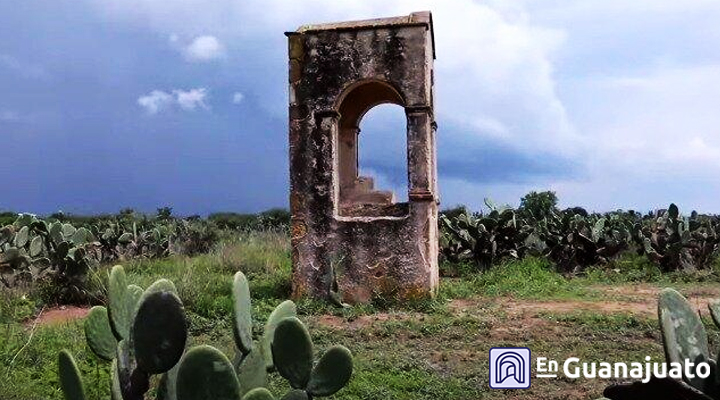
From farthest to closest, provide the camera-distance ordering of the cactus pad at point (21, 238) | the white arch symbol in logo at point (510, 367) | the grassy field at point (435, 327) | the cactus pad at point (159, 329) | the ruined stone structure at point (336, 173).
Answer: the cactus pad at point (21, 238), the ruined stone structure at point (336, 173), the white arch symbol in logo at point (510, 367), the grassy field at point (435, 327), the cactus pad at point (159, 329)

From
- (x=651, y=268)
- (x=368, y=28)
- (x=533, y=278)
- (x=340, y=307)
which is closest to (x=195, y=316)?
(x=340, y=307)

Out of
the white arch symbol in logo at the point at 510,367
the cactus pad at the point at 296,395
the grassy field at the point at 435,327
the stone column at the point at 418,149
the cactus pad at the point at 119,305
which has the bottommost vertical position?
the white arch symbol in logo at the point at 510,367

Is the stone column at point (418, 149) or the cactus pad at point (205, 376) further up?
the stone column at point (418, 149)

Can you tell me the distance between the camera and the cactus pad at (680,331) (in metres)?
2.27

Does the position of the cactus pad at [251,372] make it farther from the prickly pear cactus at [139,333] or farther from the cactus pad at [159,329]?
the cactus pad at [159,329]

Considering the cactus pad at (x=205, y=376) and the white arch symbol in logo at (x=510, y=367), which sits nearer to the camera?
the cactus pad at (x=205, y=376)

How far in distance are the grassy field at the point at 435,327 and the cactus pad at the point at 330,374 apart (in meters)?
2.88

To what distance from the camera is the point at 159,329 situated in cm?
212

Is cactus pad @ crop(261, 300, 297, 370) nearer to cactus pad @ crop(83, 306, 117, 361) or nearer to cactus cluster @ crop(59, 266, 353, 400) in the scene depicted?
cactus cluster @ crop(59, 266, 353, 400)

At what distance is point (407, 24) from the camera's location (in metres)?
9.16

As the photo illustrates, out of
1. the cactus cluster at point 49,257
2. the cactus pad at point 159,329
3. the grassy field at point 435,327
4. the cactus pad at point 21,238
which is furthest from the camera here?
the cactus pad at point 21,238

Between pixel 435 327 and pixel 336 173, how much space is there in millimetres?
2692

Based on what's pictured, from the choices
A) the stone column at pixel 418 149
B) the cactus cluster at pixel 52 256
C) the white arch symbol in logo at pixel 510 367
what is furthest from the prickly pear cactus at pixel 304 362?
the cactus cluster at pixel 52 256

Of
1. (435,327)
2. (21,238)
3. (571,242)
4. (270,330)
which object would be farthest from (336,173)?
(270,330)
